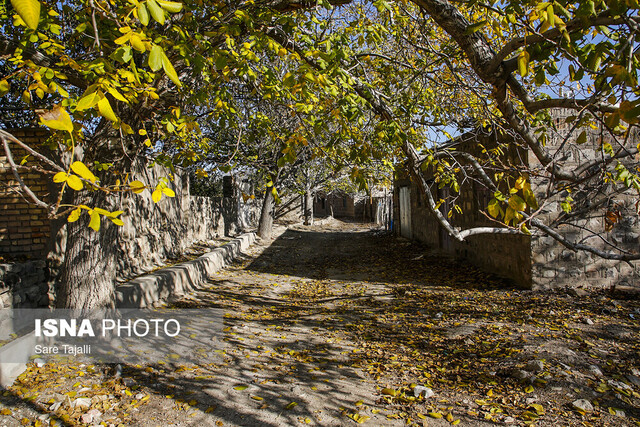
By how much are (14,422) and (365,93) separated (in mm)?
4091

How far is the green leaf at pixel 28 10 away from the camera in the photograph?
3.67ft

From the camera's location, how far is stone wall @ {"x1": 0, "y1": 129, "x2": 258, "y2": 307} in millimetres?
5133

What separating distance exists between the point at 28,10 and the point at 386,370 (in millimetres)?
3698

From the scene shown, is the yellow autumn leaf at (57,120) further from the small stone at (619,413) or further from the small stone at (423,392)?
the small stone at (619,413)

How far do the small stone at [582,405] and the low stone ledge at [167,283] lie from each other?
184 inches

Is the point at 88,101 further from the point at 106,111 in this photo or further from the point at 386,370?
the point at 386,370

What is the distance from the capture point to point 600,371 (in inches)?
Answer: 141

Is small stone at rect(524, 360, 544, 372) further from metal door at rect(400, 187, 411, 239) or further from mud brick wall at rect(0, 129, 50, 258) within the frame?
metal door at rect(400, 187, 411, 239)

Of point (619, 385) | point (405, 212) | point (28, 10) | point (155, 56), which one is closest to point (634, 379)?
point (619, 385)

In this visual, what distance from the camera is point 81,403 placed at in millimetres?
2988

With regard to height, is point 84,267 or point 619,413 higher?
point 84,267

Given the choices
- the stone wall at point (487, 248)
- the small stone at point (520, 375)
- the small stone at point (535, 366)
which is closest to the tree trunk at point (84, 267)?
the stone wall at point (487, 248)

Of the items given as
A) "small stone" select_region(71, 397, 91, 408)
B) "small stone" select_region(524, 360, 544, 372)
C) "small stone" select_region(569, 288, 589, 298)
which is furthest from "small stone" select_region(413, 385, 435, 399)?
"small stone" select_region(569, 288, 589, 298)

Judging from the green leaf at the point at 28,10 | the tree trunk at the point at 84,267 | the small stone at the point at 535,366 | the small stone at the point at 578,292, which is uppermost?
the green leaf at the point at 28,10
